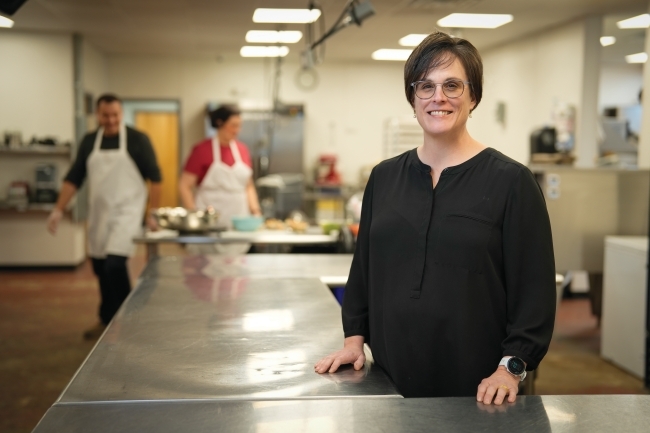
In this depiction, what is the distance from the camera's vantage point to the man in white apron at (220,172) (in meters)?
4.98

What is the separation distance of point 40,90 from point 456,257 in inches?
293

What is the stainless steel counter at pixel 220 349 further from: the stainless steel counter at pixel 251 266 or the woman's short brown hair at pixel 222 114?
the woman's short brown hair at pixel 222 114

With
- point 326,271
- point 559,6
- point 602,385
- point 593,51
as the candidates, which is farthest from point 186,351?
point 593,51

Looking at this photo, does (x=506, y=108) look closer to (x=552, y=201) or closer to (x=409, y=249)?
(x=552, y=201)

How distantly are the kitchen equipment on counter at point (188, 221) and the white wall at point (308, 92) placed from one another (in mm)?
5998

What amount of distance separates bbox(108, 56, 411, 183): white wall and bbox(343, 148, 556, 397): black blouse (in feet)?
28.3

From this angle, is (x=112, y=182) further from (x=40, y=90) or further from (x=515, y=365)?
(x=515, y=365)

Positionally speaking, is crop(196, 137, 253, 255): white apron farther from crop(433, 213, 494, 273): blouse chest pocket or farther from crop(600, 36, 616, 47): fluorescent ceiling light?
crop(600, 36, 616, 47): fluorescent ceiling light

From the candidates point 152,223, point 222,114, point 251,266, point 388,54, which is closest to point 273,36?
point 388,54

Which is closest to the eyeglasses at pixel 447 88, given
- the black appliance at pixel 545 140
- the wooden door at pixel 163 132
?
the black appliance at pixel 545 140

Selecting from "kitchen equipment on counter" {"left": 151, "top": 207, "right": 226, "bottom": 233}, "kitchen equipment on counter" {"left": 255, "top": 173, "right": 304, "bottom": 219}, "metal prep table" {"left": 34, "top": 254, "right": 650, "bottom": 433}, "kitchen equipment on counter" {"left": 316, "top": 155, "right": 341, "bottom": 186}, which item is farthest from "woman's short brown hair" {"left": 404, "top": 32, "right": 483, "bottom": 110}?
"kitchen equipment on counter" {"left": 316, "top": 155, "right": 341, "bottom": 186}

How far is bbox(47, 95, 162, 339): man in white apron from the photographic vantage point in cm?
484

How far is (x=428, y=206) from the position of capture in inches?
63.4

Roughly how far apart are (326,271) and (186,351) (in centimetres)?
138
